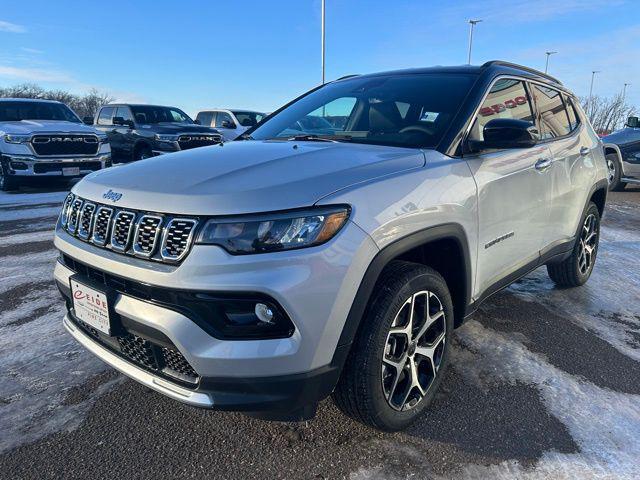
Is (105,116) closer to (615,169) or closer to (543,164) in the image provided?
(615,169)

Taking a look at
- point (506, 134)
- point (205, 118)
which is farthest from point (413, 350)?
point (205, 118)

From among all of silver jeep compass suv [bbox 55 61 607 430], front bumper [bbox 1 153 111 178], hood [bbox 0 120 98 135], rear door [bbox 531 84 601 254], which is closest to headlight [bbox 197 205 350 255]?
silver jeep compass suv [bbox 55 61 607 430]

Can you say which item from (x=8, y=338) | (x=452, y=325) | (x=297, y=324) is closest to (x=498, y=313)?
(x=452, y=325)

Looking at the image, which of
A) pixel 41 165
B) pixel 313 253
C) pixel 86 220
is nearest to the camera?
pixel 313 253

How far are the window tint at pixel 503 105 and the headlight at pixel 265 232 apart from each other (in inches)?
53.8

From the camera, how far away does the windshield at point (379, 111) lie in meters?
2.83

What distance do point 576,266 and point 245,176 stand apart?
11.3ft

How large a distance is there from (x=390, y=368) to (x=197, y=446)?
37.7 inches

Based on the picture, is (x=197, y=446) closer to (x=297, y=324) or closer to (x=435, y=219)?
(x=297, y=324)

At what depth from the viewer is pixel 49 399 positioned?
259cm

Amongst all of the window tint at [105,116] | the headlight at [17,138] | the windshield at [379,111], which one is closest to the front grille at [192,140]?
the headlight at [17,138]

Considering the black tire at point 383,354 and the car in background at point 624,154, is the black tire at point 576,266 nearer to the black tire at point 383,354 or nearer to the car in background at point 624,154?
the black tire at point 383,354

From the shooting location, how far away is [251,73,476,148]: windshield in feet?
9.27

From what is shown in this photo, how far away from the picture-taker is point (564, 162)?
3.71 m
